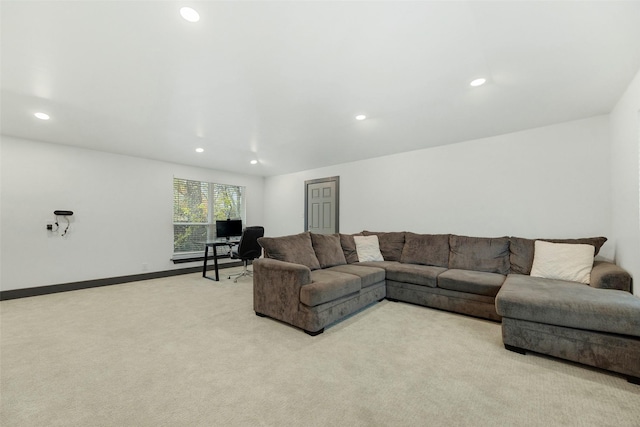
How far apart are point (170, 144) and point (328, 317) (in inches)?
149

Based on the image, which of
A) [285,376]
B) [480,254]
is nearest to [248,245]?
[285,376]

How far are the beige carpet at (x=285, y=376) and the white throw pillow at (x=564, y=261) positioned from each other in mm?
971

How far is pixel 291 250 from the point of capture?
3312 millimetres

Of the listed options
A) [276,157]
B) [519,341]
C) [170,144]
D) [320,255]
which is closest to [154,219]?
[170,144]

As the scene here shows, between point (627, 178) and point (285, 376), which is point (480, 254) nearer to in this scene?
point (627, 178)

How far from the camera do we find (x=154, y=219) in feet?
17.3

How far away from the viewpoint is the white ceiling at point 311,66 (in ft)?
5.39

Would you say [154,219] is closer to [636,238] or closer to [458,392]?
[458,392]

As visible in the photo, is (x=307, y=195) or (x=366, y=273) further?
(x=307, y=195)

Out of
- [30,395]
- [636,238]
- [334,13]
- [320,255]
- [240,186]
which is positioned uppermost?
[334,13]

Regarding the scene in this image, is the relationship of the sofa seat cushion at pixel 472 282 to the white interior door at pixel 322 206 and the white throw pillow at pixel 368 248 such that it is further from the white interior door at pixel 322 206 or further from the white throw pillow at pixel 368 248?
Result: the white interior door at pixel 322 206

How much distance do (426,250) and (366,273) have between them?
1.26 metres

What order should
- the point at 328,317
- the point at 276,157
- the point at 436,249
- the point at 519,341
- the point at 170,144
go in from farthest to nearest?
the point at 276,157
the point at 170,144
the point at 436,249
the point at 328,317
the point at 519,341

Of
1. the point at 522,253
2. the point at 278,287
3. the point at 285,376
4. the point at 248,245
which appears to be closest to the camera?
the point at 285,376
